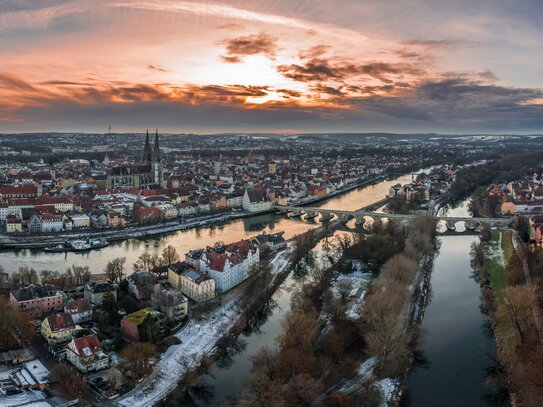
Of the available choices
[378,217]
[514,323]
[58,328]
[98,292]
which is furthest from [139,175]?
[514,323]

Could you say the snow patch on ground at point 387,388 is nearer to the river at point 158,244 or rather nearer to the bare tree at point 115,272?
the bare tree at point 115,272

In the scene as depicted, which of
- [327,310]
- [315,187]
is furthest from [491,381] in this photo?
[315,187]

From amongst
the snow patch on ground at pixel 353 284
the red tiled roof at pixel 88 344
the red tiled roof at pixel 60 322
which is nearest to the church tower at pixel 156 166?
the snow patch on ground at pixel 353 284

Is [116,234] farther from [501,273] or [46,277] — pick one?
[501,273]

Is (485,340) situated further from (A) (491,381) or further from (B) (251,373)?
(B) (251,373)

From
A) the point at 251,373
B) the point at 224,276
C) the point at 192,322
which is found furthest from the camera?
the point at 224,276

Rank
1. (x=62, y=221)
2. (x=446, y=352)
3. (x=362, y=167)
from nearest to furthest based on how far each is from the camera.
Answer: (x=446, y=352) → (x=62, y=221) → (x=362, y=167)
